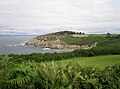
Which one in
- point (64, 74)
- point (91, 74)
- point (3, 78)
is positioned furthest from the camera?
point (91, 74)

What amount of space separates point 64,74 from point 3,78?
3.69 ft

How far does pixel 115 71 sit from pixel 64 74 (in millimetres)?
1507

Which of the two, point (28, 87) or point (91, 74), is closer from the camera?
point (28, 87)

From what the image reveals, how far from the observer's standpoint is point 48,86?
453 cm

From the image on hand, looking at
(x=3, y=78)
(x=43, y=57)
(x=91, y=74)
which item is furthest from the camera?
(x=43, y=57)

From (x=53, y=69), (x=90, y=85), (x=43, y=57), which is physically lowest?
(x=43, y=57)

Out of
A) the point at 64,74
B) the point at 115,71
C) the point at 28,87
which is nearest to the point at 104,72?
the point at 115,71

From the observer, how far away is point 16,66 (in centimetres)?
470

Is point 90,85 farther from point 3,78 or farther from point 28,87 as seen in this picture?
point 3,78

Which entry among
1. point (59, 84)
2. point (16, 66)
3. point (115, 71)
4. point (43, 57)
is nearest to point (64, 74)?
point (59, 84)

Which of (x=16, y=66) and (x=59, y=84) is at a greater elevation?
(x=16, y=66)

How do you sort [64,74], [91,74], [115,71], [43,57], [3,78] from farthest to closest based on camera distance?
[43,57], [115,71], [91,74], [64,74], [3,78]

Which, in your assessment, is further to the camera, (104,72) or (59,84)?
(104,72)

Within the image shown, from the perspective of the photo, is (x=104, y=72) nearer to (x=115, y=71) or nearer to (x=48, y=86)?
(x=115, y=71)
